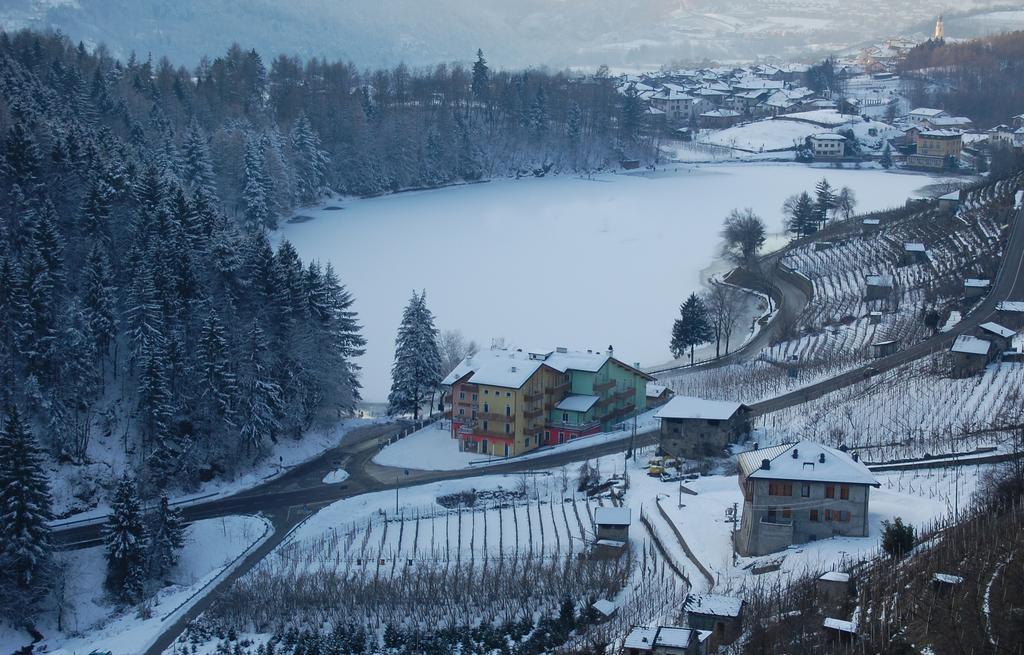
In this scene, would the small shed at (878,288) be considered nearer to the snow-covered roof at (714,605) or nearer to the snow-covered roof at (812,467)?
the snow-covered roof at (812,467)

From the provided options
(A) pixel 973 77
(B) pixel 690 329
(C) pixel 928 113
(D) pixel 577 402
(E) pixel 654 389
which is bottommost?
(E) pixel 654 389

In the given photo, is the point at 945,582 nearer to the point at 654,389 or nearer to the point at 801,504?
the point at 801,504

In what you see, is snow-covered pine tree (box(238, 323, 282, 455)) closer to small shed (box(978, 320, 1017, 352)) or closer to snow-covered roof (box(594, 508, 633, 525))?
snow-covered roof (box(594, 508, 633, 525))

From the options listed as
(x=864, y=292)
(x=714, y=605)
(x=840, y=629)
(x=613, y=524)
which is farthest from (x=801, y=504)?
(x=864, y=292)

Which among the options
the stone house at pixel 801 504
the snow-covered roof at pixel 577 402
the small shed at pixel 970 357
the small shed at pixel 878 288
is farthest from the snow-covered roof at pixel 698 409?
the small shed at pixel 878 288

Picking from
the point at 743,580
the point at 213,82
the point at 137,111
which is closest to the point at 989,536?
the point at 743,580

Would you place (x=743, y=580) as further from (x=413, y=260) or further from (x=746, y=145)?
(x=746, y=145)
